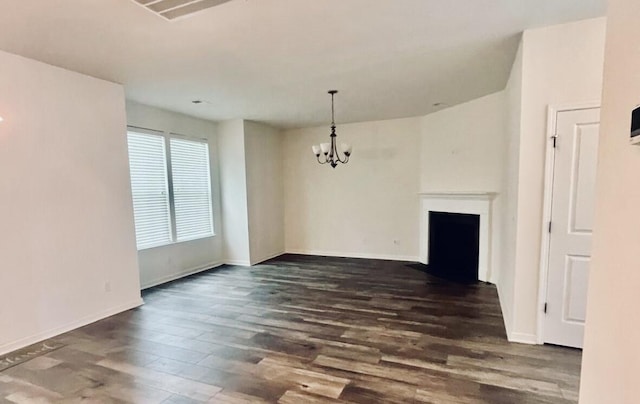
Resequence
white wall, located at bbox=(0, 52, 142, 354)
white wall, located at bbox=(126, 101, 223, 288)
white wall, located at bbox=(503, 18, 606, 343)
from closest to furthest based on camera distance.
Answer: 1. white wall, located at bbox=(503, 18, 606, 343)
2. white wall, located at bbox=(0, 52, 142, 354)
3. white wall, located at bbox=(126, 101, 223, 288)

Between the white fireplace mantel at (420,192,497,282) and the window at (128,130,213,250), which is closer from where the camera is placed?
the window at (128,130,213,250)

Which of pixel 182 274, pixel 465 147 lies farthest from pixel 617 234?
pixel 182 274

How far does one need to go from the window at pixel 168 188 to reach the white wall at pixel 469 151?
4.18 meters

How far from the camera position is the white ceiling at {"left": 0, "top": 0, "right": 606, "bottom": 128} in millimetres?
2318

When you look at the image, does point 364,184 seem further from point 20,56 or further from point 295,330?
point 20,56

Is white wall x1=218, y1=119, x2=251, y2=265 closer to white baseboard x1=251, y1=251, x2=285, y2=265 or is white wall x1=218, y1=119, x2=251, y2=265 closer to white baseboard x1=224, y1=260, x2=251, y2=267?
white baseboard x1=224, y1=260, x2=251, y2=267

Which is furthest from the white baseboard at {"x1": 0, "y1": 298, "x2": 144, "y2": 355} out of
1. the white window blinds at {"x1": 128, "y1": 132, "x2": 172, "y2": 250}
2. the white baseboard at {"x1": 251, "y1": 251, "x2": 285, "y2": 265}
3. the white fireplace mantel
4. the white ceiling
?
the white fireplace mantel

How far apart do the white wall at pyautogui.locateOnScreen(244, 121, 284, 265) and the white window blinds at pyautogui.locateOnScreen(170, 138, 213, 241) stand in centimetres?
79

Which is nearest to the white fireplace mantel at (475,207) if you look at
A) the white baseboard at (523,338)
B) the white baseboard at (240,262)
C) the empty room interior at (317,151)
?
the empty room interior at (317,151)

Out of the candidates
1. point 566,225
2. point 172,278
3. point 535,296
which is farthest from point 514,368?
point 172,278

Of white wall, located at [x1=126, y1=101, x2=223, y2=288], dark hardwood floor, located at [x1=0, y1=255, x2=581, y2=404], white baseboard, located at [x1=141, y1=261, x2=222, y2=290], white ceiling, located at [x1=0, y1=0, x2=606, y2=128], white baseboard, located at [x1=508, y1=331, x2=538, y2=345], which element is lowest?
white baseboard, located at [x1=141, y1=261, x2=222, y2=290]

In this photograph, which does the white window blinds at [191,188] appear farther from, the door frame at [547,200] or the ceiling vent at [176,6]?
the door frame at [547,200]

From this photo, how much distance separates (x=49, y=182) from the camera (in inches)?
132

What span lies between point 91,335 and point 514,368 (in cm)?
402
